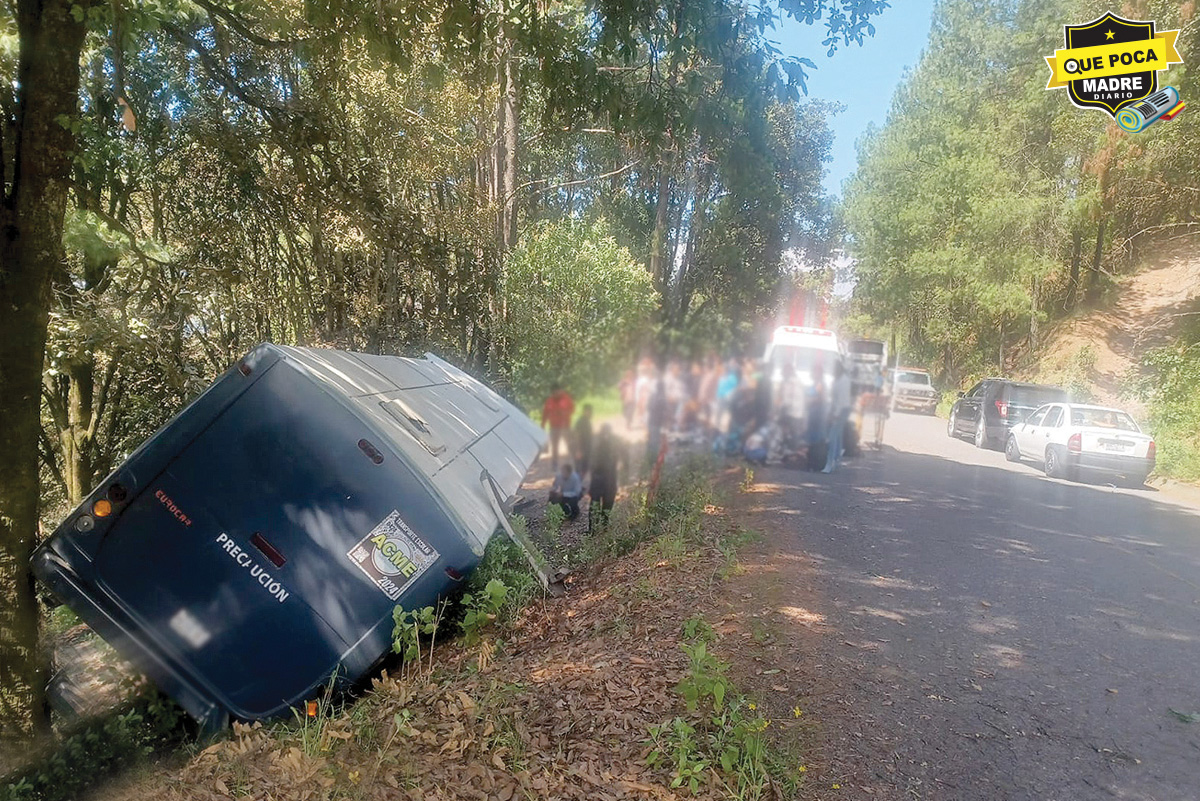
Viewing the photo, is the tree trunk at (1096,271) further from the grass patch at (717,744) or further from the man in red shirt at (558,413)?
the man in red shirt at (558,413)

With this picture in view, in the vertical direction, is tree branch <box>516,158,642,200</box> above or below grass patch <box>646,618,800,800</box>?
above

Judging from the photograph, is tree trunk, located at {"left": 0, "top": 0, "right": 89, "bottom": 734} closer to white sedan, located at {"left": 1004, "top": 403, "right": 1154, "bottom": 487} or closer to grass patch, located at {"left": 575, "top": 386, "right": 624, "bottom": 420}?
grass patch, located at {"left": 575, "top": 386, "right": 624, "bottom": 420}

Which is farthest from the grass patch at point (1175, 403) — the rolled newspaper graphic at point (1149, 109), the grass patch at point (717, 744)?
the grass patch at point (717, 744)

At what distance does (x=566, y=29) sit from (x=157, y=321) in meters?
6.32

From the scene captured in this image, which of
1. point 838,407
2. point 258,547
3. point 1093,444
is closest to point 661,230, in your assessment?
point 838,407

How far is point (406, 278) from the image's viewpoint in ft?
36.3

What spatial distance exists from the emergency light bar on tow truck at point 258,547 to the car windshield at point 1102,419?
40.1ft

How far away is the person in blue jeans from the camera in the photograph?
3912 millimetres

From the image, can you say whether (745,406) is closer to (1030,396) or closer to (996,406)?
(996,406)

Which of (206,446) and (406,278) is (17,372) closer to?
(206,446)

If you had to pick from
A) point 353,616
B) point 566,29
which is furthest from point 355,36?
point 353,616

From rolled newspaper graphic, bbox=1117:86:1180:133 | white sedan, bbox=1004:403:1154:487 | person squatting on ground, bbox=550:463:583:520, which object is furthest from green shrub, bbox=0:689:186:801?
white sedan, bbox=1004:403:1154:487

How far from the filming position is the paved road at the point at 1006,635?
3637mm

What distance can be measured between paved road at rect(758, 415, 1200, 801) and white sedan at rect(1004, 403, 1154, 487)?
2.41 metres
